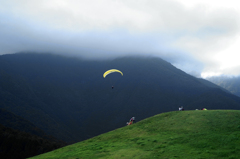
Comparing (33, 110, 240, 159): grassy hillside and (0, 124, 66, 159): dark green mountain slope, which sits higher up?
(0, 124, 66, 159): dark green mountain slope

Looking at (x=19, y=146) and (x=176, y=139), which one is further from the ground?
(x=19, y=146)

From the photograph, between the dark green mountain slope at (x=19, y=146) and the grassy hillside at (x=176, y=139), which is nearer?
the grassy hillside at (x=176, y=139)

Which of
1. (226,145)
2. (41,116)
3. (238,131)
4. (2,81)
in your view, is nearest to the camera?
(226,145)

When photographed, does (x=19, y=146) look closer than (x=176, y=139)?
No

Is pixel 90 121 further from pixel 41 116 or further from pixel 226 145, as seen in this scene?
pixel 226 145

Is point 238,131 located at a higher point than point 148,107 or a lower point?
lower

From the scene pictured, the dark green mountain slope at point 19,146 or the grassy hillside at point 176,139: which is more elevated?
the dark green mountain slope at point 19,146

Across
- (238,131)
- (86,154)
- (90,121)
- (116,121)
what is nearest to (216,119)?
(238,131)

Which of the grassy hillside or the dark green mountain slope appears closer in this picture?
the grassy hillside
